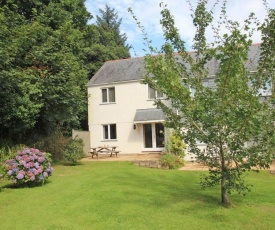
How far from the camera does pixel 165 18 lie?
8789 mm

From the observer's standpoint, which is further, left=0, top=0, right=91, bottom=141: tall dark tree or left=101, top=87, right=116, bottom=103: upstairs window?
left=101, top=87, right=116, bottom=103: upstairs window

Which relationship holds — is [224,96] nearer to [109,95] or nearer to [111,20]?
[109,95]

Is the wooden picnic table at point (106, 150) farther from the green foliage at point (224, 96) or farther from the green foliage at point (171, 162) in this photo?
the green foliage at point (224, 96)

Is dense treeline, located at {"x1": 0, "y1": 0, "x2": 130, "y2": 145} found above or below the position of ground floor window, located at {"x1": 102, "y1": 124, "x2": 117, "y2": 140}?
above

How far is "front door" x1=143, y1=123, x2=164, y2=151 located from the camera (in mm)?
25938

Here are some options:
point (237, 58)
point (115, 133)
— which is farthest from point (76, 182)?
point (115, 133)

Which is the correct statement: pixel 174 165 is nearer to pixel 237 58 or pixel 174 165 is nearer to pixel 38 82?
pixel 38 82

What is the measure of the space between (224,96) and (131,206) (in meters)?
4.29

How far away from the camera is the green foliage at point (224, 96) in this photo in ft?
23.9

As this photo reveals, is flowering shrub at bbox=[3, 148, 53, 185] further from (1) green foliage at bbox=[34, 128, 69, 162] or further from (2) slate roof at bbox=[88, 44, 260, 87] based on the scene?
(2) slate roof at bbox=[88, 44, 260, 87]

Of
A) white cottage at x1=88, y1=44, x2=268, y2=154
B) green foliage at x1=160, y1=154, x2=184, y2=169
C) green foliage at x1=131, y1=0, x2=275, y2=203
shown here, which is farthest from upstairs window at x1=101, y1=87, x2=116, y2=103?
green foliage at x1=131, y1=0, x2=275, y2=203

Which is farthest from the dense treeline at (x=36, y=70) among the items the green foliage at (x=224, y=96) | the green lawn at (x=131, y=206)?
the green foliage at (x=224, y=96)

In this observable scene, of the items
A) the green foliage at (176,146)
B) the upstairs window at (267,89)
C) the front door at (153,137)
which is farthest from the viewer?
the front door at (153,137)

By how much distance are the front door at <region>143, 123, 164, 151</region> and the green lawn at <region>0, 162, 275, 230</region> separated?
1301 cm
